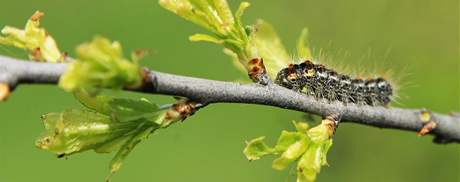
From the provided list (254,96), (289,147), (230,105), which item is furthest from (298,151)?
(230,105)

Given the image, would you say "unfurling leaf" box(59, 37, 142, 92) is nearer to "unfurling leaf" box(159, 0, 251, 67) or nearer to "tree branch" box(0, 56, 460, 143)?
"tree branch" box(0, 56, 460, 143)

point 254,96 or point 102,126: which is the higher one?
point 254,96

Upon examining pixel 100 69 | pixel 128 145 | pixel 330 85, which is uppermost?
pixel 330 85

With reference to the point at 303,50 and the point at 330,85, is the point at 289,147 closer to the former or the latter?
the point at 330,85

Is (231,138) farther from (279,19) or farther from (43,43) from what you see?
(43,43)

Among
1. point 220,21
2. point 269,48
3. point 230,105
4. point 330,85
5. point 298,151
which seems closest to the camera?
point 298,151

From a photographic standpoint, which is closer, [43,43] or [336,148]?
[43,43]

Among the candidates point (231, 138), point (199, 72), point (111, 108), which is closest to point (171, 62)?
point (199, 72)
